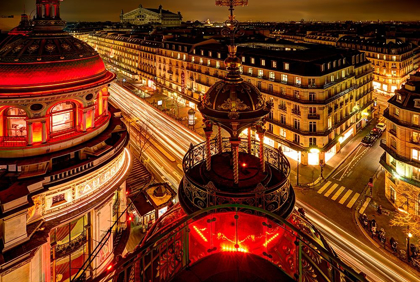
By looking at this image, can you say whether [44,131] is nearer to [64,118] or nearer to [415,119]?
[64,118]

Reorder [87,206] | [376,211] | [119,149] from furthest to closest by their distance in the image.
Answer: [376,211] < [119,149] < [87,206]

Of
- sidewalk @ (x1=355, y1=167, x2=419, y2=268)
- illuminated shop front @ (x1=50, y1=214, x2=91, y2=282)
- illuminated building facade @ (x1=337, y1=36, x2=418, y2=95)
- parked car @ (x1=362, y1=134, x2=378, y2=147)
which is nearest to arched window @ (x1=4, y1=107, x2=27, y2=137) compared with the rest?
illuminated shop front @ (x1=50, y1=214, x2=91, y2=282)

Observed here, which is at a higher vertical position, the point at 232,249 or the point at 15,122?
the point at 15,122

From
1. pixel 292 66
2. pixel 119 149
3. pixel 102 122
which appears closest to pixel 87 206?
pixel 119 149

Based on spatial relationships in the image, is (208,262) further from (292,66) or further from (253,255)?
(292,66)

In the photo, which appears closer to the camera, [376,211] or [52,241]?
[52,241]

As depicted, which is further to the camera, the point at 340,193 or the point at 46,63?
the point at 340,193

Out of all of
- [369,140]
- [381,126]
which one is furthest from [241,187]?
[381,126]
